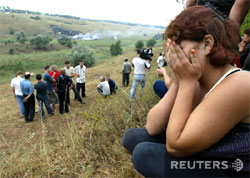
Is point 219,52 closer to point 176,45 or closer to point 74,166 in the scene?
point 176,45

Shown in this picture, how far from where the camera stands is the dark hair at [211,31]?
974 mm

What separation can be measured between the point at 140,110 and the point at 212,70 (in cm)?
242

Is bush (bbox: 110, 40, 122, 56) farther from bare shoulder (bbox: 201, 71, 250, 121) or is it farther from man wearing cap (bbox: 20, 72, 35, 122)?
bare shoulder (bbox: 201, 71, 250, 121)

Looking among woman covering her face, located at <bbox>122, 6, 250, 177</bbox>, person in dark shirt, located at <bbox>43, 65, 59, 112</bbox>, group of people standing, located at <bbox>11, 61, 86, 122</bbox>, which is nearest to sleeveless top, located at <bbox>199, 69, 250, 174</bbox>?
woman covering her face, located at <bbox>122, 6, 250, 177</bbox>

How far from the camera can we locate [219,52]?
0.97 m

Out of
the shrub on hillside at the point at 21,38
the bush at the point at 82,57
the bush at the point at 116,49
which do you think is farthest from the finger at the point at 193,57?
the shrub on hillside at the point at 21,38

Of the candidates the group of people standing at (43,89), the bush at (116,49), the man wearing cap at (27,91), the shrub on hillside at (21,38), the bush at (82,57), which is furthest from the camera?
the shrub on hillside at (21,38)

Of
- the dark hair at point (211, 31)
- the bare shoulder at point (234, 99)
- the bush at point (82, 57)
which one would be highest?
the dark hair at point (211, 31)

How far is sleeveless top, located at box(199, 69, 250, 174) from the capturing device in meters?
0.89

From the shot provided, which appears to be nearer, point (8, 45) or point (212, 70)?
point (212, 70)

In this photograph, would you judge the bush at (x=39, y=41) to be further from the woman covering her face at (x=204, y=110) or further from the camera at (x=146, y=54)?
the woman covering her face at (x=204, y=110)

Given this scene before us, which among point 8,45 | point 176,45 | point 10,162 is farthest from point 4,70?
point 176,45

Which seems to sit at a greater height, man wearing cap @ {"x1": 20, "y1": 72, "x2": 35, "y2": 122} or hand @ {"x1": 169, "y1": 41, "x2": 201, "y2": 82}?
hand @ {"x1": 169, "y1": 41, "x2": 201, "y2": 82}

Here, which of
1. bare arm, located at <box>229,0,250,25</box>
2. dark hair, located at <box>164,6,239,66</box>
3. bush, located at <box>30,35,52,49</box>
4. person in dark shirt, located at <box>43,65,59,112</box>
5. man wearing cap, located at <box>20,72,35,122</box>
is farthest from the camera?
bush, located at <box>30,35,52,49</box>
